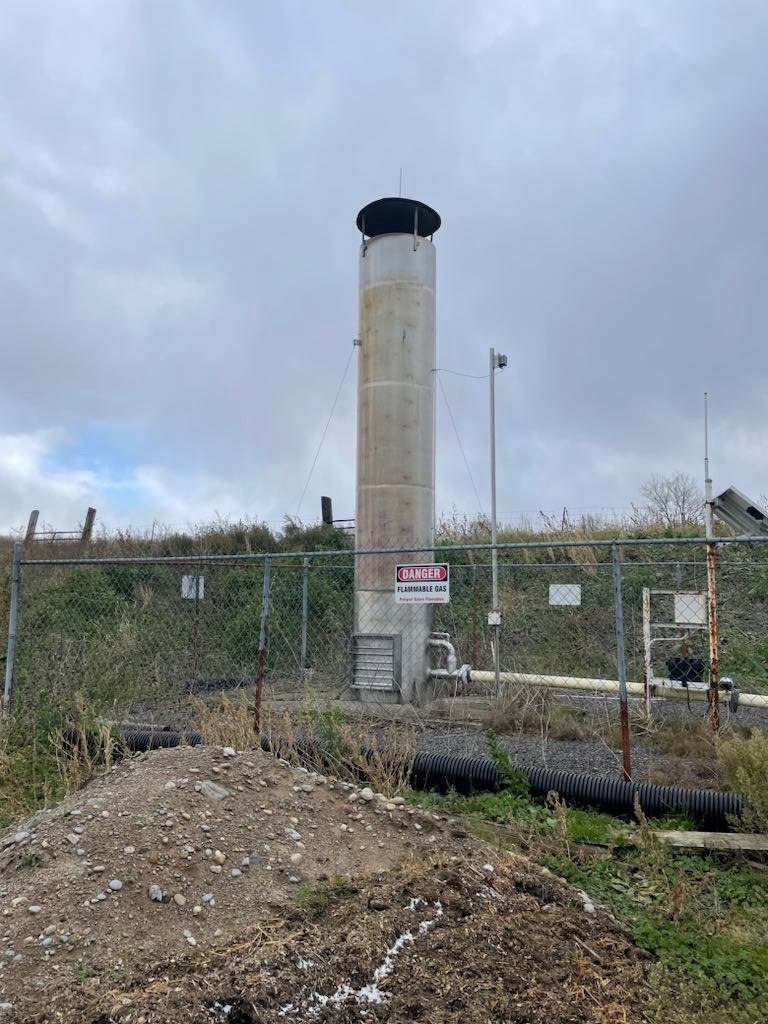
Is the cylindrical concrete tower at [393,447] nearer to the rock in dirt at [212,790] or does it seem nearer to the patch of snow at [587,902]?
the rock in dirt at [212,790]

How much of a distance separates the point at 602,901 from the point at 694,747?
3.34 meters

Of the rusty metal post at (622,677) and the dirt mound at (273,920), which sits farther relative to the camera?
the rusty metal post at (622,677)

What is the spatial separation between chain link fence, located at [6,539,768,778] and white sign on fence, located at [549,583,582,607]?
35mm

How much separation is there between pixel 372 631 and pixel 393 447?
7.53ft

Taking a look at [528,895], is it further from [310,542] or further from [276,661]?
[310,542]

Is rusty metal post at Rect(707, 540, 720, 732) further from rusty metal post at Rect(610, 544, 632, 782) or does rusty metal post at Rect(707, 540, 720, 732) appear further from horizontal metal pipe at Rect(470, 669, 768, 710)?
rusty metal post at Rect(610, 544, 632, 782)

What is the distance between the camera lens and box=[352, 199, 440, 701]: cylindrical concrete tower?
8.82m

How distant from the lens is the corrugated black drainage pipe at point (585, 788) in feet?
15.5

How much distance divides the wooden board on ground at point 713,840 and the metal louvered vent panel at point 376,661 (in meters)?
4.50

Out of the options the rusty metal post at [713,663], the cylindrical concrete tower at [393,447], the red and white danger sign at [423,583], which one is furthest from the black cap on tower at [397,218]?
the rusty metal post at [713,663]

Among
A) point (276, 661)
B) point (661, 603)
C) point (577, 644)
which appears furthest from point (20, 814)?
point (661, 603)

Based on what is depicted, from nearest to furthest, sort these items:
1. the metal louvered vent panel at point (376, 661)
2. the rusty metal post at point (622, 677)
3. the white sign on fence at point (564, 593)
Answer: the rusty metal post at point (622, 677)
the white sign on fence at point (564, 593)
the metal louvered vent panel at point (376, 661)

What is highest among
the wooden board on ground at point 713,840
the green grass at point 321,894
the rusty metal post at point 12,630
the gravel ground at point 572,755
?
the rusty metal post at point 12,630

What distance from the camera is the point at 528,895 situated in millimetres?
3523
